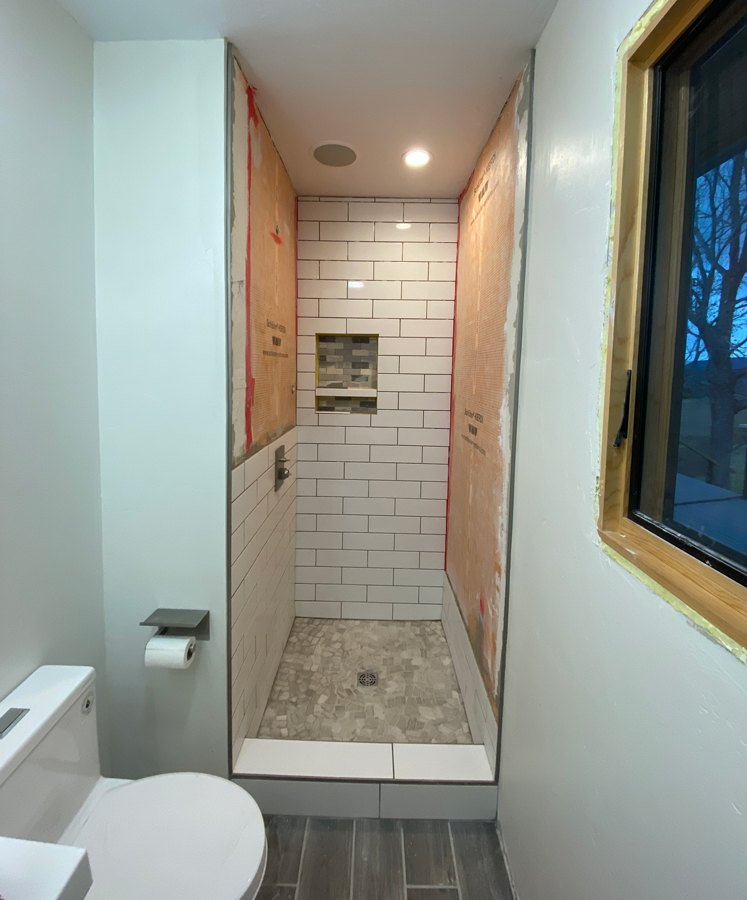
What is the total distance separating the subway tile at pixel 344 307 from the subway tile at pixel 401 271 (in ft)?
0.51

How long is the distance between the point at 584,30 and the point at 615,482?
947 millimetres

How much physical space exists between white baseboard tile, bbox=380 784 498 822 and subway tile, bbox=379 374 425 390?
1763mm

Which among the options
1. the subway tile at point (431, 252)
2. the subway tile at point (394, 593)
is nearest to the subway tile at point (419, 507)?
the subway tile at point (394, 593)

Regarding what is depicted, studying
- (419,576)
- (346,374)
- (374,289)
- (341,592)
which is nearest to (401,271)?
(374,289)

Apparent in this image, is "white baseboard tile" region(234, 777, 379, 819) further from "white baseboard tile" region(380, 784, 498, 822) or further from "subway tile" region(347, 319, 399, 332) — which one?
"subway tile" region(347, 319, 399, 332)

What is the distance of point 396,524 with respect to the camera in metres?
2.65

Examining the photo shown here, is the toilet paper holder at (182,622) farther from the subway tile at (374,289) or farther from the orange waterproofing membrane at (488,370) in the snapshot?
the subway tile at (374,289)

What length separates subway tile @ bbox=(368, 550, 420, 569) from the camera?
8.74 feet

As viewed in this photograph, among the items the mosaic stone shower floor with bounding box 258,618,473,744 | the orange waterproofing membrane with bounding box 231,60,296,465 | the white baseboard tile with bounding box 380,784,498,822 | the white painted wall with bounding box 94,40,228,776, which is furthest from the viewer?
the mosaic stone shower floor with bounding box 258,618,473,744

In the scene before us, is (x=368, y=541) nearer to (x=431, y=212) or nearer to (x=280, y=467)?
(x=280, y=467)

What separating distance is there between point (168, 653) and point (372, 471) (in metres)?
1.47

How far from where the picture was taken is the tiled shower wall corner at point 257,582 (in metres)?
1.53

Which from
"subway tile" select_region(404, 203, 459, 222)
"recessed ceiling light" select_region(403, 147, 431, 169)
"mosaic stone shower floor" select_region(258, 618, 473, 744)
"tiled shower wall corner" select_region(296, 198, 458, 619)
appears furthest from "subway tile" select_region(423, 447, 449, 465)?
"recessed ceiling light" select_region(403, 147, 431, 169)

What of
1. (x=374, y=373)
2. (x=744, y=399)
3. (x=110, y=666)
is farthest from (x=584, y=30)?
(x=110, y=666)
